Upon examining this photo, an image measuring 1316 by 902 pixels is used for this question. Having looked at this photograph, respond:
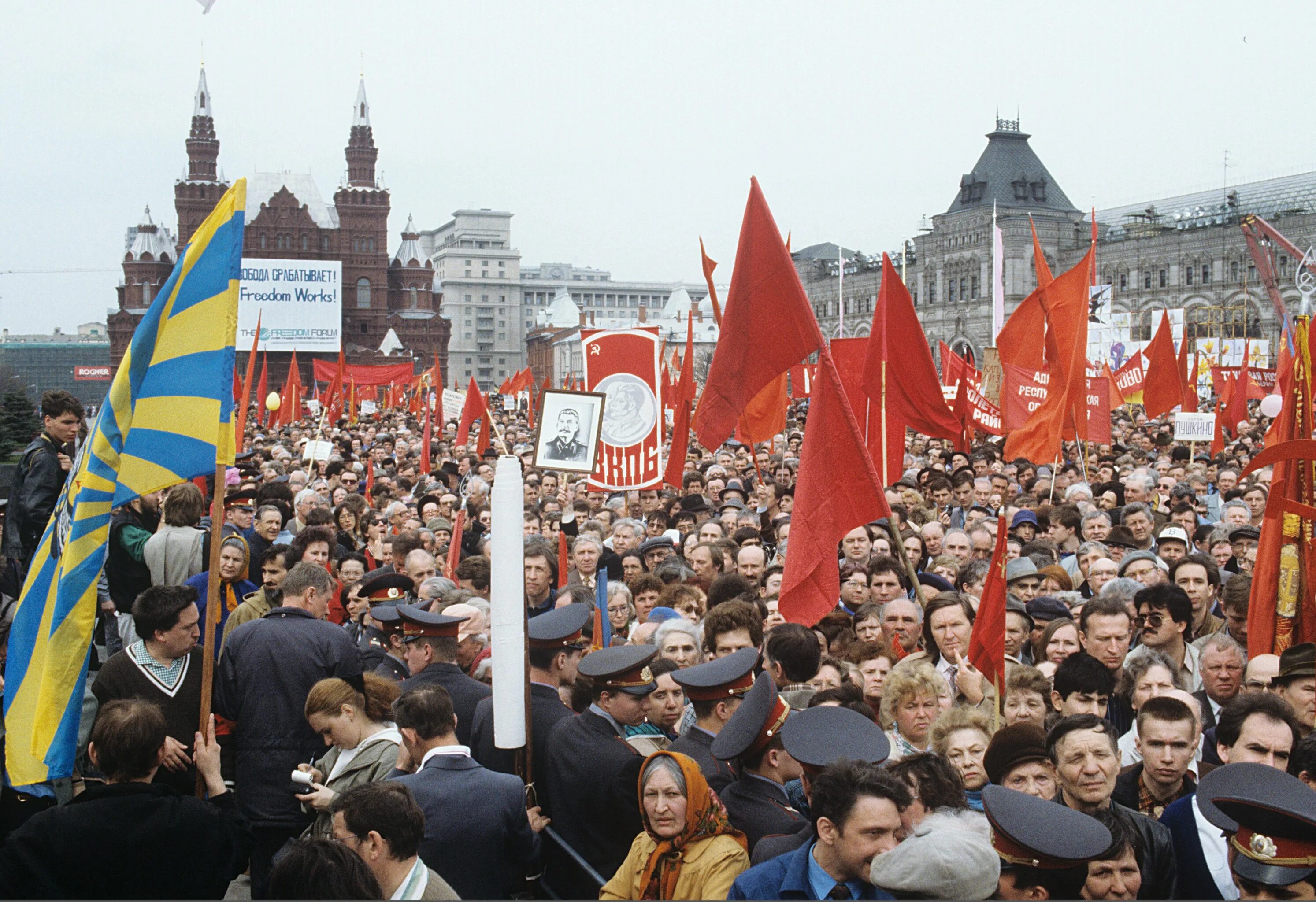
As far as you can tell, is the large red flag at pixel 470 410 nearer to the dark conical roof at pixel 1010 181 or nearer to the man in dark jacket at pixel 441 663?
the man in dark jacket at pixel 441 663

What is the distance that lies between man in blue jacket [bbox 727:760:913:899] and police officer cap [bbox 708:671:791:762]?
645 millimetres

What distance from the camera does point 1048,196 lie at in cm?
8050

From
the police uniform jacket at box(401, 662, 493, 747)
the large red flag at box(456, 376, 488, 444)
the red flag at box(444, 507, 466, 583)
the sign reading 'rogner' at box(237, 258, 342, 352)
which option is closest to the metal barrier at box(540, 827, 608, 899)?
the police uniform jacket at box(401, 662, 493, 747)

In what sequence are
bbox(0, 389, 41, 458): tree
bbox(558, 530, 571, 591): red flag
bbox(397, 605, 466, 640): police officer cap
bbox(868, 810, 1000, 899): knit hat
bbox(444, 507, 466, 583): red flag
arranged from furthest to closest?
bbox(0, 389, 41, 458): tree, bbox(444, 507, 466, 583): red flag, bbox(558, 530, 571, 591): red flag, bbox(397, 605, 466, 640): police officer cap, bbox(868, 810, 1000, 899): knit hat

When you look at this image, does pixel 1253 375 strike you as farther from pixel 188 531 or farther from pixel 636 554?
pixel 188 531

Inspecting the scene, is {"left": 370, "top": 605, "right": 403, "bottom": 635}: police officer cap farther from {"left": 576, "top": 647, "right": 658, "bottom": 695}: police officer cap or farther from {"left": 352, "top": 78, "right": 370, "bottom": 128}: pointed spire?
{"left": 352, "top": 78, "right": 370, "bottom": 128}: pointed spire

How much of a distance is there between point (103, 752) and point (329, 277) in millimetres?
71825

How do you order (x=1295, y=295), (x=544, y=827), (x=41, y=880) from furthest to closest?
(x=1295, y=295) → (x=544, y=827) → (x=41, y=880)

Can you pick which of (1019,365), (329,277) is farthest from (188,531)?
(329,277)

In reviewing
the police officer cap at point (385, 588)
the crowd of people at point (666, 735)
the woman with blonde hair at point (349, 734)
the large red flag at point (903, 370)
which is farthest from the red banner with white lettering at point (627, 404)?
the woman with blonde hair at point (349, 734)

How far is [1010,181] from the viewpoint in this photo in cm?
7925

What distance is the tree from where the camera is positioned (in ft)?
102

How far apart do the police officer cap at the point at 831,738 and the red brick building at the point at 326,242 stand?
74876 millimetres

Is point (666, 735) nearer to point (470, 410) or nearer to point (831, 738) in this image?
point (831, 738)
